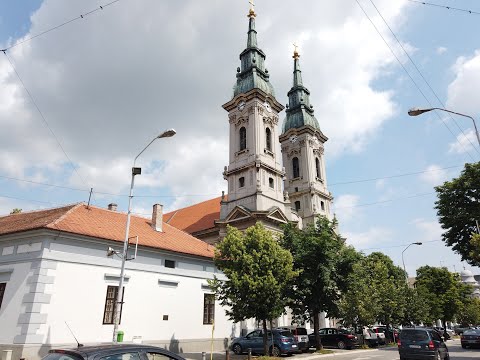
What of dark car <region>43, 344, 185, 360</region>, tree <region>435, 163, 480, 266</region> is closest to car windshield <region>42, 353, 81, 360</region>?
dark car <region>43, 344, 185, 360</region>

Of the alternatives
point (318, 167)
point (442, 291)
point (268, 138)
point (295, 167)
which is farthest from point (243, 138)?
point (442, 291)

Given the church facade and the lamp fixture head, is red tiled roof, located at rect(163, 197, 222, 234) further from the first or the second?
the lamp fixture head

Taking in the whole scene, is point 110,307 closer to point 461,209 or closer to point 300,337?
point 300,337

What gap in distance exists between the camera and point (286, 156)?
57219mm

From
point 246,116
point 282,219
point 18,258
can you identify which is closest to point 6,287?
point 18,258

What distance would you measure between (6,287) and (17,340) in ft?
9.49

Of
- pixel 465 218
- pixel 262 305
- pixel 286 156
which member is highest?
pixel 286 156

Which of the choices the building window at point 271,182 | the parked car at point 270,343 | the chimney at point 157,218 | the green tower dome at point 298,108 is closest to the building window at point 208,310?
the parked car at point 270,343

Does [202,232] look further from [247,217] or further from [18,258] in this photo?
[18,258]

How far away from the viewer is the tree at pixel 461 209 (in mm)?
35094

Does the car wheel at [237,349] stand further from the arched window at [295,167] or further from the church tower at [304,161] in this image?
the arched window at [295,167]

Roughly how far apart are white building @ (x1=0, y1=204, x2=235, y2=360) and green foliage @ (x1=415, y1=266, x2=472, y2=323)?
4254cm

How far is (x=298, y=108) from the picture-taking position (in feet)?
195

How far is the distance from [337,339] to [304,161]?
3033cm
